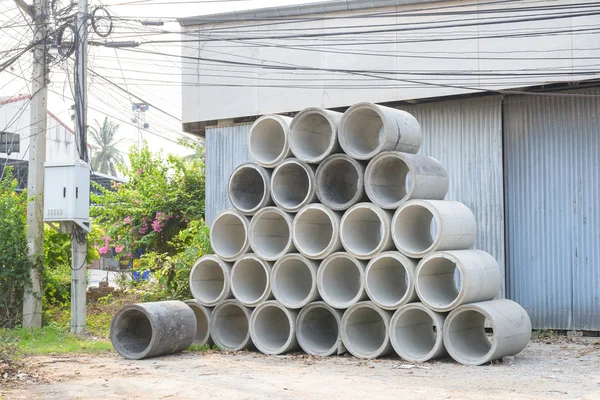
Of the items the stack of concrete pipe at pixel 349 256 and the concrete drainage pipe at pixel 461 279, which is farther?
the stack of concrete pipe at pixel 349 256

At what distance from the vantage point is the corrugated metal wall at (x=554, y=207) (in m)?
12.3

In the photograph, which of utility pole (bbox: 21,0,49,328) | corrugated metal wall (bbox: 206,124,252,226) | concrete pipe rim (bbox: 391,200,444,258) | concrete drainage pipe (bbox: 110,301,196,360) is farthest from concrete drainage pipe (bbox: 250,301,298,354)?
utility pole (bbox: 21,0,49,328)

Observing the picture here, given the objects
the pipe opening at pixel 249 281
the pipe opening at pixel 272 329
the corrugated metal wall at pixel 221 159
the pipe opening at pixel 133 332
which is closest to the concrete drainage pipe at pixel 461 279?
the pipe opening at pixel 272 329

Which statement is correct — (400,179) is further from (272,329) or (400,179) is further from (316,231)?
(272,329)

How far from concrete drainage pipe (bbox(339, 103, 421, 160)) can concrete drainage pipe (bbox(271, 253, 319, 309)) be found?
1721 mm

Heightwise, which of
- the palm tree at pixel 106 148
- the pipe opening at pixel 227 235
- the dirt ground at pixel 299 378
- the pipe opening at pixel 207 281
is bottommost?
the dirt ground at pixel 299 378

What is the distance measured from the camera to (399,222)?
9.92m

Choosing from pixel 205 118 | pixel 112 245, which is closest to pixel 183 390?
pixel 205 118

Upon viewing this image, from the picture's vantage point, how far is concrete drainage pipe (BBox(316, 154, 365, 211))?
33.5 feet

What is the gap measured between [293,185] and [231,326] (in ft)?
7.81

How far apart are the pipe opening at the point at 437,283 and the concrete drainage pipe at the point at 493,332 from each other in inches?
11.3

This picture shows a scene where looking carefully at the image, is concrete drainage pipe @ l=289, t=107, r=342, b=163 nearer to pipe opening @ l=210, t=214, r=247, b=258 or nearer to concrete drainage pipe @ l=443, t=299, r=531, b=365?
pipe opening @ l=210, t=214, r=247, b=258

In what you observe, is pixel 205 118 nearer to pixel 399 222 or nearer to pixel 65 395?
pixel 399 222

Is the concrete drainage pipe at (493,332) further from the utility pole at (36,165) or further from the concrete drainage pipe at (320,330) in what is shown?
the utility pole at (36,165)
